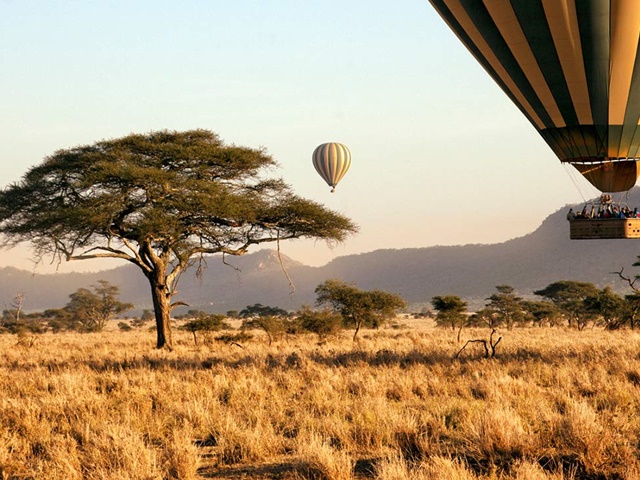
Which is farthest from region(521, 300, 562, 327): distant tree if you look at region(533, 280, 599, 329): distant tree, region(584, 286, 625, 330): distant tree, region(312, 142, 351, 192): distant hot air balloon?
region(312, 142, 351, 192): distant hot air balloon

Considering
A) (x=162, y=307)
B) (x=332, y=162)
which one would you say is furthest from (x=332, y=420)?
(x=332, y=162)

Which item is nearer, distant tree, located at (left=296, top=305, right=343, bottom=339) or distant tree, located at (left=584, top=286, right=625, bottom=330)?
distant tree, located at (left=296, top=305, right=343, bottom=339)

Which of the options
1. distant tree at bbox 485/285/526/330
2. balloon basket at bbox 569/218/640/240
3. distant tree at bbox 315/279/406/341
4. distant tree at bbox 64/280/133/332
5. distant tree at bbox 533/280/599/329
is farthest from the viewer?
distant tree at bbox 64/280/133/332

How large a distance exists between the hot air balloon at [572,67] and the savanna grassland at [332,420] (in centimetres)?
603

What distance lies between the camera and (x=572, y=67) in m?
20.3

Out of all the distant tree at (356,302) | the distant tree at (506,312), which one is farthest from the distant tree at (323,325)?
the distant tree at (506,312)

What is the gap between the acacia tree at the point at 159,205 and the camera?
25047 millimetres

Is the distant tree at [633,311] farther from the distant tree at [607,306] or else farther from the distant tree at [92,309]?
the distant tree at [92,309]

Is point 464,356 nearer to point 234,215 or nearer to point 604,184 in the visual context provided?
point 604,184

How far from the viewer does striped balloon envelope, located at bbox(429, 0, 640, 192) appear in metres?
19.1

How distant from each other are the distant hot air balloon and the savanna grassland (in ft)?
108

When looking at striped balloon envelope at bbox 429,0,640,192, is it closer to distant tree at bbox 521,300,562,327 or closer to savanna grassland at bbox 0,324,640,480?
savanna grassland at bbox 0,324,640,480

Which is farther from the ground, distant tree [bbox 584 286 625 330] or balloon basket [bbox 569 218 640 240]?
balloon basket [bbox 569 218 640 240]

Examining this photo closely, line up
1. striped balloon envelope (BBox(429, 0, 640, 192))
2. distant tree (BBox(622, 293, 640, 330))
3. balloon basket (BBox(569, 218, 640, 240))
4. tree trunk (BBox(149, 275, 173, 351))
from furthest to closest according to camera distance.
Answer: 1. distant tree (BBox(622, 293, 640, 330))
2. tree trunk (BBox(149, 275, 173, 351))
3. balloon basket (BBox(569, 218, 640, 240))
4. striped balloon envelope (BBox(429, 0, 640, 192))
